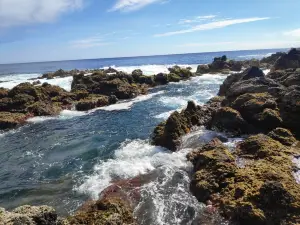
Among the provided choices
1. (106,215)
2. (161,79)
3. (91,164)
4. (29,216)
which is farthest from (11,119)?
(161,79)

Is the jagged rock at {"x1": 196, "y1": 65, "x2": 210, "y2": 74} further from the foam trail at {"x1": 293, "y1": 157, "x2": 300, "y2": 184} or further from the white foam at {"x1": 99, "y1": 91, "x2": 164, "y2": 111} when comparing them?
the foam trail at {"x1": 293, "y1": 157, "x2": 300, "y2": 184}

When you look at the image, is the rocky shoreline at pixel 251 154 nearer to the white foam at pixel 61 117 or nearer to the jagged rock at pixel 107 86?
the white foam at pixel 61 117

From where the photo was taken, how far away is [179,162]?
1647 cm

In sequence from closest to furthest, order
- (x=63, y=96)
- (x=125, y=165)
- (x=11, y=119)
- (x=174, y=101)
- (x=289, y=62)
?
(x=125, y=165)
(x=11, y=119)
(x=174, y=101)
(x=63, y=96)
(x=289, y=62)

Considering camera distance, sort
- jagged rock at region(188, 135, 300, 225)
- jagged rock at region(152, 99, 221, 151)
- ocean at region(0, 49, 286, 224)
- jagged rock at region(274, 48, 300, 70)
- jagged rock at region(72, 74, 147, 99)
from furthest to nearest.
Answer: jagged rock at region(274, 48, 300, 70)
jagged rock at region(72, 74, 147, 99)
jagged rock at region(152, 99, 221, 151)
ocean at region(0, 49, 286, 224)
jagged rock at region(188, 135, 300, 225)

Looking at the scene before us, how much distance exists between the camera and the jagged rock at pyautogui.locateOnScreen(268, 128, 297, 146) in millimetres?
16859

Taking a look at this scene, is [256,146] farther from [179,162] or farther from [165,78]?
[165,78]

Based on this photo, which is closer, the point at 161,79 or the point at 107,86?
the point at 107,86

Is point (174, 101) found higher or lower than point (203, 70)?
lower

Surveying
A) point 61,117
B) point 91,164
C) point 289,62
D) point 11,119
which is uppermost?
point 289,62

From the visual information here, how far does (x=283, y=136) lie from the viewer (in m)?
17.3

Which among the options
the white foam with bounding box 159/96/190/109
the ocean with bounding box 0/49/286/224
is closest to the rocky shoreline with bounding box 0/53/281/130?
the ocean with bounding box 0/49/286/224

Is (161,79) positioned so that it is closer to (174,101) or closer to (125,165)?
(174,101)

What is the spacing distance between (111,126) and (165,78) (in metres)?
31.9
